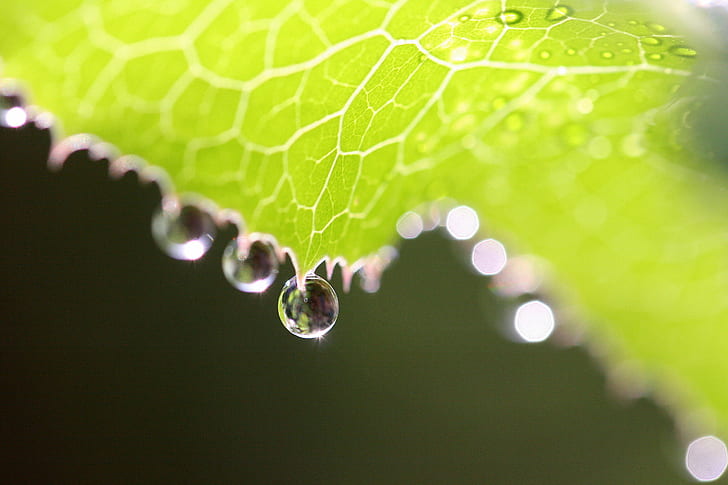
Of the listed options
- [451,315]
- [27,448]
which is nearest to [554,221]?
[451,315]

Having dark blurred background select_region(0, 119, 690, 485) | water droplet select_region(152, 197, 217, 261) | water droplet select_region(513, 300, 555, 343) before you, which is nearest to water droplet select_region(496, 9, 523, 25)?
water droplet select_region(152, 197, 217, 261)

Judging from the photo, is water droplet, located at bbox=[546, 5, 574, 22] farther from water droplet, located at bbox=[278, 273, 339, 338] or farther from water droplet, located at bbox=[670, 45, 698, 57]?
water droplet, located at bbox=[278, 273, 339, 338]

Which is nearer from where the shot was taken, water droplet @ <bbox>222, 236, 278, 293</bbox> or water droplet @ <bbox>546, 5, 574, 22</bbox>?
water droplet @ <bbox>546, 5, 574, 22</bbox>

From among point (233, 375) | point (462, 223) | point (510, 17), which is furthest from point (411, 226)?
point (233, 375)

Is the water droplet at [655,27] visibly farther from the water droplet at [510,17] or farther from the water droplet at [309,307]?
the water droplet at [309,307]

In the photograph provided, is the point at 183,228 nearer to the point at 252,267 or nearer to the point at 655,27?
the point at 252,267

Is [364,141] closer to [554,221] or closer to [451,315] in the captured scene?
[554,221]

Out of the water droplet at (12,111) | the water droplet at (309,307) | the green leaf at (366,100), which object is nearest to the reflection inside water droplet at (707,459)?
the green leaf at (366,100)
